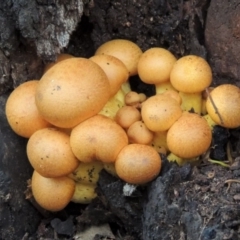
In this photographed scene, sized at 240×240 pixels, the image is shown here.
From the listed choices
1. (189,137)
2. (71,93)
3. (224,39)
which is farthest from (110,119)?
(224,39)

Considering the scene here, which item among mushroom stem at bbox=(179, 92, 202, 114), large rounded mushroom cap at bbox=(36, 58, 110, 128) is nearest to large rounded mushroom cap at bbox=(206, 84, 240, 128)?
mushroom stem at bbox=(179, 92, 202, 114)

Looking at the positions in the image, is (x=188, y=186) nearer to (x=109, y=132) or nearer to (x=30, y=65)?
(x=109, y=132)

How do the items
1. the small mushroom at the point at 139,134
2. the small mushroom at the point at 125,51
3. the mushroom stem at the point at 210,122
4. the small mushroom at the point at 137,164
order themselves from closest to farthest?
1. the small mushroom at the point at 137,164
2. the small mushroom at the point at 139,134
3. the mushroom stem at the point at 210,122
4. the small mushroom at the point at 125,51

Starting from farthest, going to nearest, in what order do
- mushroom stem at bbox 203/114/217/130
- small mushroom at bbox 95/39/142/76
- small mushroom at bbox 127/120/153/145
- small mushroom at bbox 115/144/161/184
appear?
1. small mushroom at bbox 95/39/142/76
2. mushroom stem at bbox 203/114/217/130
3. small mushroom at bbox 127/120/153/145
4. small mushroom at bbox 115/144/161/184

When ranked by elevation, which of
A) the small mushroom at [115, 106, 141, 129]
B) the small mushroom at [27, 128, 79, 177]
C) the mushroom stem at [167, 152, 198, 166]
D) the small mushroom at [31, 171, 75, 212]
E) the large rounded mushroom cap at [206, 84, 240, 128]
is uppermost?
the large rounded mushroom cap at [206, 84, 240, 128]

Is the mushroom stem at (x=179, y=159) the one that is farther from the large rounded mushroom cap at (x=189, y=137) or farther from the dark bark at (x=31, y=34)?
the dark bark at (x=31, y=34)

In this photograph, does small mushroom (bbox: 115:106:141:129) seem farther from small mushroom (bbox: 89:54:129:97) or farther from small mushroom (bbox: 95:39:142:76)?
small mushroom (bbox: 95:39:142:76)

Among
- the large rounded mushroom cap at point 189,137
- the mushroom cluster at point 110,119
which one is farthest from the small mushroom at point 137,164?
the large rounded mushroom cap at point 189,137

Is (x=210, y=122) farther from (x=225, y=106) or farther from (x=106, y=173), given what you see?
(x=106, y=173)
